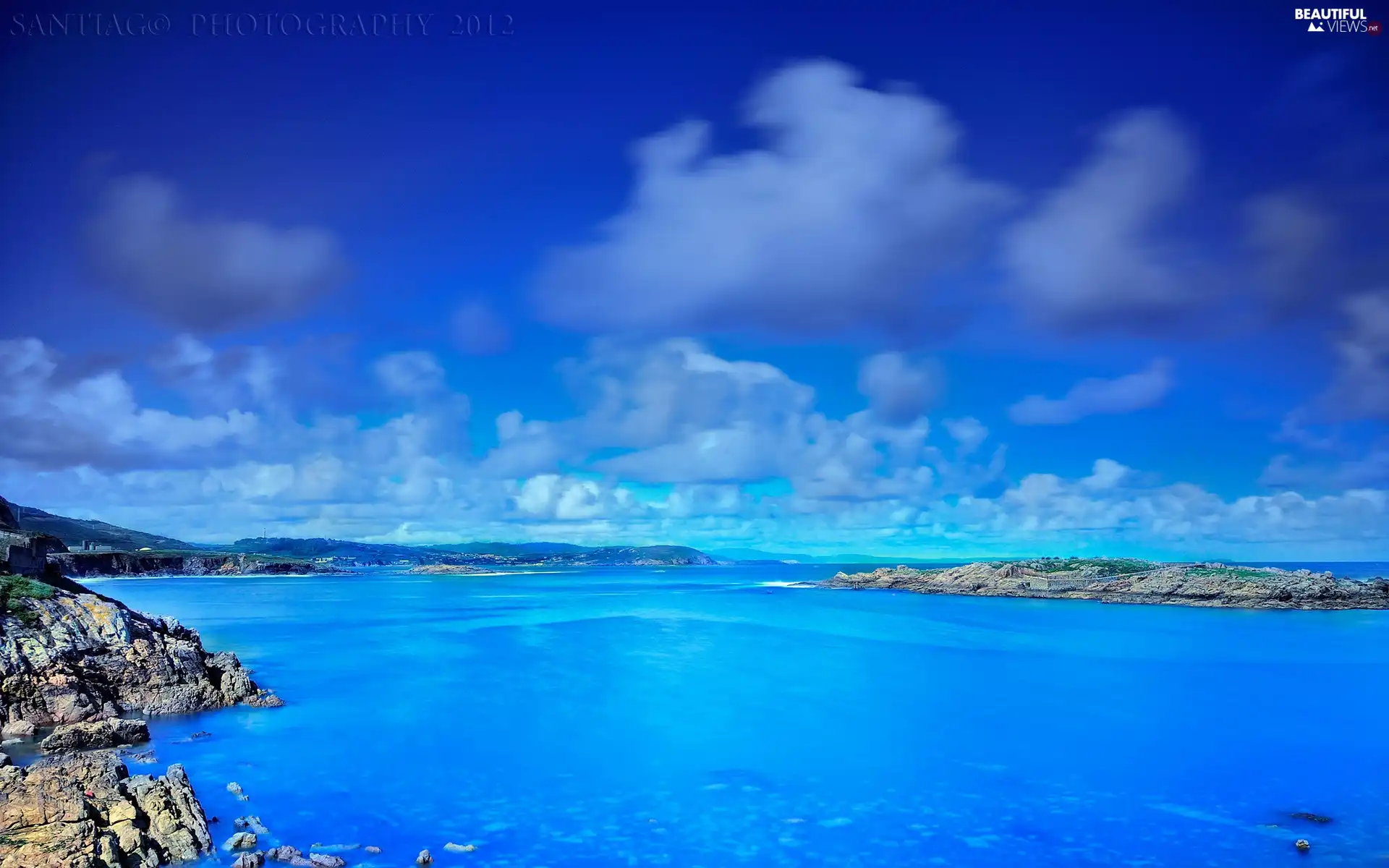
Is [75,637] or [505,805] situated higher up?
[75,637]

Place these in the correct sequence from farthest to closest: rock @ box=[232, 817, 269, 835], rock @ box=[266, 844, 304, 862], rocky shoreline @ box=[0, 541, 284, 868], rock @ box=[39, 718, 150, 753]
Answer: rock @ box=[39, 718, 150, 753]
rock @ box=[232, 817, 269, 835]
rock @ box=[266, 844, 304, 862]
rocky shoreline @ box=[0, 541, 284, 868]

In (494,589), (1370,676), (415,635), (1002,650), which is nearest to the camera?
(1370,676)

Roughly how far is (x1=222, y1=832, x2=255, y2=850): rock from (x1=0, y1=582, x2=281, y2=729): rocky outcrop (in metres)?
9.83

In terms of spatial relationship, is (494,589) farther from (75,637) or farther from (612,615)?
(75,637)

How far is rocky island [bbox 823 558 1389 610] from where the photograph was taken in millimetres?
71625

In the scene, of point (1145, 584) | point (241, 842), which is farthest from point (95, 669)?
→ point (1145, 584)

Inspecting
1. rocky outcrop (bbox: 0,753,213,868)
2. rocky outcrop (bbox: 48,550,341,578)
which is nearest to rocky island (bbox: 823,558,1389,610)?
rocky outcrop (bbox: 0,753,213,868)

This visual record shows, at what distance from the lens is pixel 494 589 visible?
10925cm

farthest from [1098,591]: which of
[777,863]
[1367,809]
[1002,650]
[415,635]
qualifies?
[777,863]

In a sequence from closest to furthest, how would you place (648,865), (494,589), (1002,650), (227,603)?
1. (648,865)
2. (1002,650)
3. (227,603)
4. (494,589)

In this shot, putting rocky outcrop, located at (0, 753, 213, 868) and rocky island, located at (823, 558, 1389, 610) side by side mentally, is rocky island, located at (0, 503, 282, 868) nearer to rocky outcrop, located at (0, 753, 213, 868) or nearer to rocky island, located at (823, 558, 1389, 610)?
rocky outcrop, located at (0, 753, 213, 868)

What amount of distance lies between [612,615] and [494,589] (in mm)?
49400

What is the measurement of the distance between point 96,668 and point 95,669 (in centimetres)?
5

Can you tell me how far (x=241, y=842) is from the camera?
1230 centimetres
